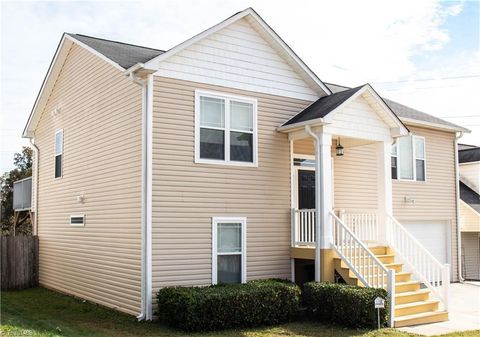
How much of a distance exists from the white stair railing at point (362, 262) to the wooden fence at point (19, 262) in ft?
34.7

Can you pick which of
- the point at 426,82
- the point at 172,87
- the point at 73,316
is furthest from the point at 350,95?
the point at 426,82

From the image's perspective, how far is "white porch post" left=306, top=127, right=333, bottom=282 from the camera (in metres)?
11.9

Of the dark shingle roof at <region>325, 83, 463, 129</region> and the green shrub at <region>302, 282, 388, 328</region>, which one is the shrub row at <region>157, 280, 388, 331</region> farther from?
the dark shingle roof at <region>325, 83, 463, 129</region>

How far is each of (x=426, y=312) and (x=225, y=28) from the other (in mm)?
7804

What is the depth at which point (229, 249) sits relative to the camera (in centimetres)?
1191

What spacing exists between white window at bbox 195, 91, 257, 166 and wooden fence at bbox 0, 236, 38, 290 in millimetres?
8749

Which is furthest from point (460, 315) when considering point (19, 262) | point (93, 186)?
point (19, 262)

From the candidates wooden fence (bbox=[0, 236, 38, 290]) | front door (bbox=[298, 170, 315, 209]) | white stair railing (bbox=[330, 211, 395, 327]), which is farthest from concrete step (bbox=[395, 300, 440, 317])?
wooden fence (bbox=[0, 236, 38, 290])

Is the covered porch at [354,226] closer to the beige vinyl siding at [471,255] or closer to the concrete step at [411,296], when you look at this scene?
the concrete step at [411,296]

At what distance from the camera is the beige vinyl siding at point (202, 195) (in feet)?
36.3

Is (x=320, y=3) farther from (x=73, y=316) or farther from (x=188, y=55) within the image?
(x=73, y=316)

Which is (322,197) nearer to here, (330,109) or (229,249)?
(330,109)

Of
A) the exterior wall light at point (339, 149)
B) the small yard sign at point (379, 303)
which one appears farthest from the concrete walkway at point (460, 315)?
the exterior wall light at point (339, 149)

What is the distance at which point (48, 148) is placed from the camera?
17.0 meters
